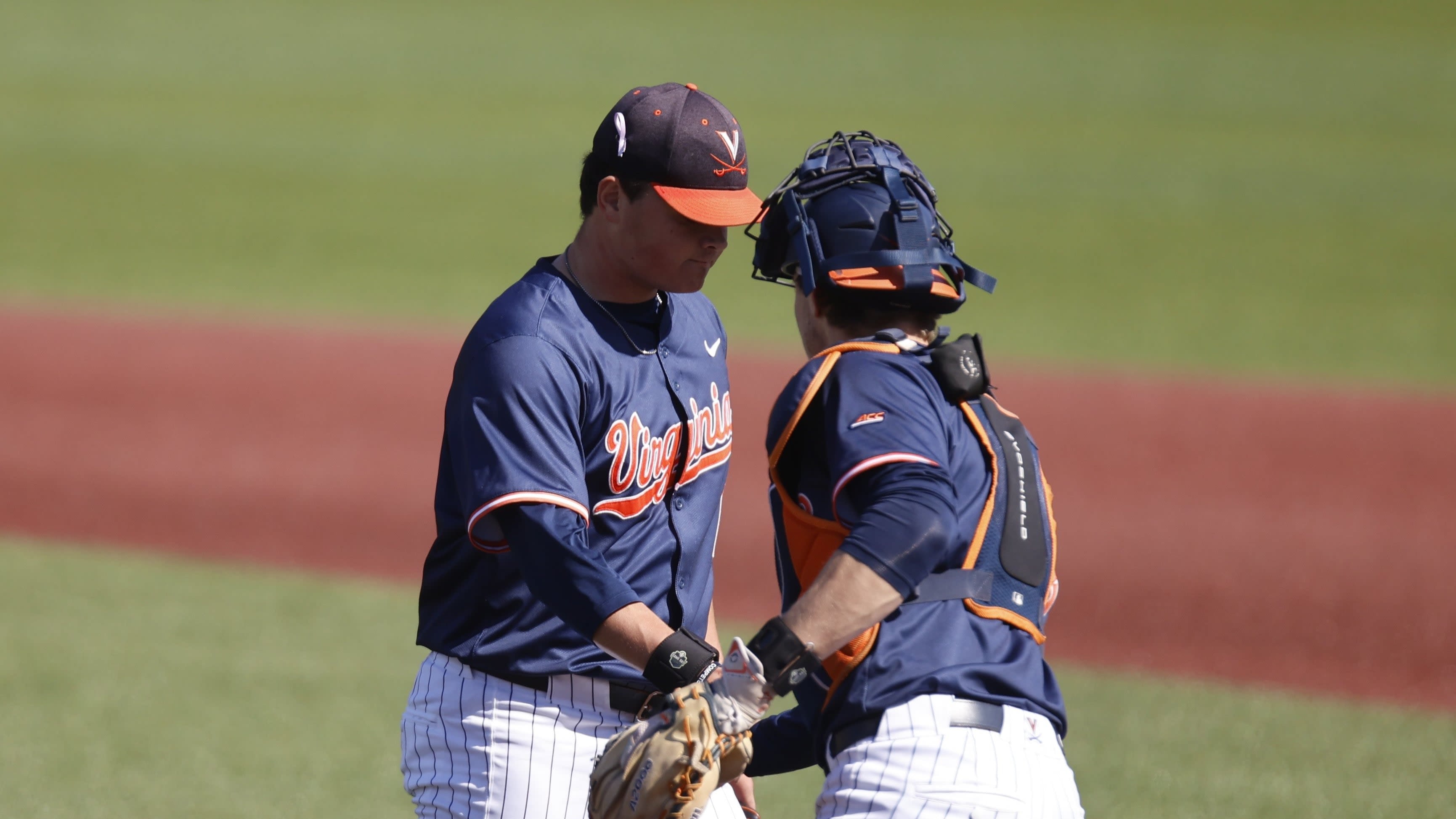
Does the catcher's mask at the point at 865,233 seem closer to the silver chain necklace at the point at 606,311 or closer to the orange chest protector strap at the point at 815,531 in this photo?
the orange chest protector strap at the point at 815,531

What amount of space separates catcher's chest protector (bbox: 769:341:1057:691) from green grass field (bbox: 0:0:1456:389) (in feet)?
38.0

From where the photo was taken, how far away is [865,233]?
8.87 feet

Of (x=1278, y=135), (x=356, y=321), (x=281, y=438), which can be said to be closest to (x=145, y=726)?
(x=281, y=438)

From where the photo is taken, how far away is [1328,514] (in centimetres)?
934

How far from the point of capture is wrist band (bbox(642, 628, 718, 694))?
8.51 feet

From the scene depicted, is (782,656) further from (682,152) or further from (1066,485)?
(1066,485)

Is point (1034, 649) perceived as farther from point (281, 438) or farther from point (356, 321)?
point (356, 321)

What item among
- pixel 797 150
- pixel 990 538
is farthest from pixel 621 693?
pixel 797 150

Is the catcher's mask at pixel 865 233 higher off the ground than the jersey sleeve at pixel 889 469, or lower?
higher

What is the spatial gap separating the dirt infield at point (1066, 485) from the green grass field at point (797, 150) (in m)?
1.95

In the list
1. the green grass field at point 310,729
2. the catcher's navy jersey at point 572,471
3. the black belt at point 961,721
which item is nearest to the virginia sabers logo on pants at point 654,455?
Answer: the catcher's navy jersey at point 572,471

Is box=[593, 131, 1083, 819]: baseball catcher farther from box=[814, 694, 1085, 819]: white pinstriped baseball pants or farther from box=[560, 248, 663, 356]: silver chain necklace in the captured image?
box=[560, 248, 663, 356]: silver chain necklace

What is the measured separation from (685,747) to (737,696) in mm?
124

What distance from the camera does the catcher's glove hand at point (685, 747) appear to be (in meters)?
2.43
